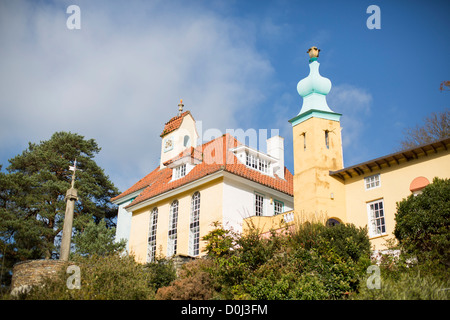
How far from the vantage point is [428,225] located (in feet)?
52.0

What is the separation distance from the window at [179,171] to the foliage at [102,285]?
37.7ft

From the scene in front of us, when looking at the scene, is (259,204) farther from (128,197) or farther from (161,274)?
(128,197)

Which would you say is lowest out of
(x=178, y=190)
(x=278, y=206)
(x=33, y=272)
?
(x=33, y=272)

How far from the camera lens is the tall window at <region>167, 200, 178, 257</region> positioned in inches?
1051

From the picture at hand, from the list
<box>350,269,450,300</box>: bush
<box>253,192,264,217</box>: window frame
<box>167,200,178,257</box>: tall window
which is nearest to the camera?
<box>350,269,450,300</box>: bush

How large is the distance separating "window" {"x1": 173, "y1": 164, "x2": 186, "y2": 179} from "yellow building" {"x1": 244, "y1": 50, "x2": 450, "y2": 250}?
22.5 ft

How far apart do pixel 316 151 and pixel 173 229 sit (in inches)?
392

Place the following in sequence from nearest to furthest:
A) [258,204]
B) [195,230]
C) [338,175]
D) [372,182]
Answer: [372,182], [338,175], [195,230], [258,204]

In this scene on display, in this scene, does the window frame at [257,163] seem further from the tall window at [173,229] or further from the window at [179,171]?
the tall window at [173,229]

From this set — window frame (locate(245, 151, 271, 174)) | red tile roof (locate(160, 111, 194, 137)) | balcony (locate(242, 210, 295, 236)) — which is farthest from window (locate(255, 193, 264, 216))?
red tile roof (locate(160, 111, 194, 137))

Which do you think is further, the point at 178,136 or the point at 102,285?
the point at 178,136

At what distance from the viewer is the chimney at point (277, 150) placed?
29.3m

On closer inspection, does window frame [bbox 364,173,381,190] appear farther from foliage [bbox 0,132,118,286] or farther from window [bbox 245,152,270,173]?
A: foliage [bbox 0,132,118,286]

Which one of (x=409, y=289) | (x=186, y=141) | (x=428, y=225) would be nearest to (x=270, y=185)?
(x=186, y=141)
